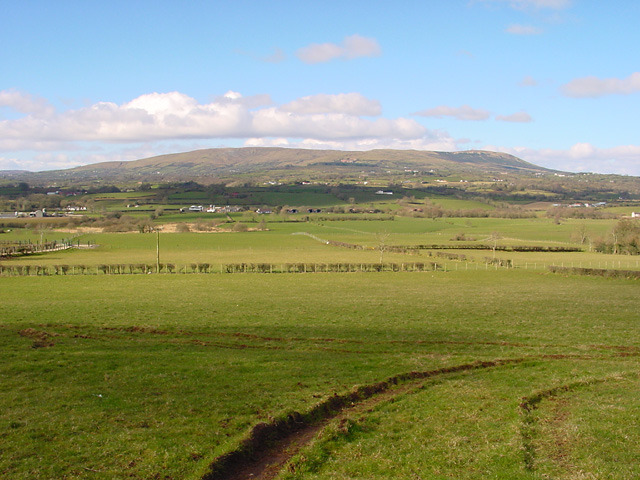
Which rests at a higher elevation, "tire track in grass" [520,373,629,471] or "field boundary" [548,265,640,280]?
"tire track in grass" [520,373,629,471]

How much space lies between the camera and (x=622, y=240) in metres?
88.4

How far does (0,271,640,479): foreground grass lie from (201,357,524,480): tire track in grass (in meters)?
0.44

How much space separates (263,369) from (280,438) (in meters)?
5.80

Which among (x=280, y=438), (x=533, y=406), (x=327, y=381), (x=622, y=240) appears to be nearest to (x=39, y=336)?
(x=327, y=381)

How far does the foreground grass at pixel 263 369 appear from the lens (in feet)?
37.9

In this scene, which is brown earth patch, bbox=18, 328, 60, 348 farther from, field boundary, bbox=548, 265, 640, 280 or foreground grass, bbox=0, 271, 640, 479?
field boundary, bbox=548, 265, 640, 280

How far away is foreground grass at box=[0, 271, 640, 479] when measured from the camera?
37.9 ft

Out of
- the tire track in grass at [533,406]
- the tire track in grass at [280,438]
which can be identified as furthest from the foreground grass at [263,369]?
the tire track in grass at [280,438]

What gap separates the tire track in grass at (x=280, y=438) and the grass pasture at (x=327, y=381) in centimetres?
22

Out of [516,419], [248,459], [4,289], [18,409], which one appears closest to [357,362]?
[516,419]

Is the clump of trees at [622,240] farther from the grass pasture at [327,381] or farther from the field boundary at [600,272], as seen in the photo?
the grass pasture at [327,381]

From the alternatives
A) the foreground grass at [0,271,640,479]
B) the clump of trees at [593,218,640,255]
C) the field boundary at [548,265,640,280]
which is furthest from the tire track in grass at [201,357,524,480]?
the clump of trees at [593,218,640,255]

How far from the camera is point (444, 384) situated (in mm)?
17281

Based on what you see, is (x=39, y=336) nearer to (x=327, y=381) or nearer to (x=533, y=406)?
(x=327, y=381)
